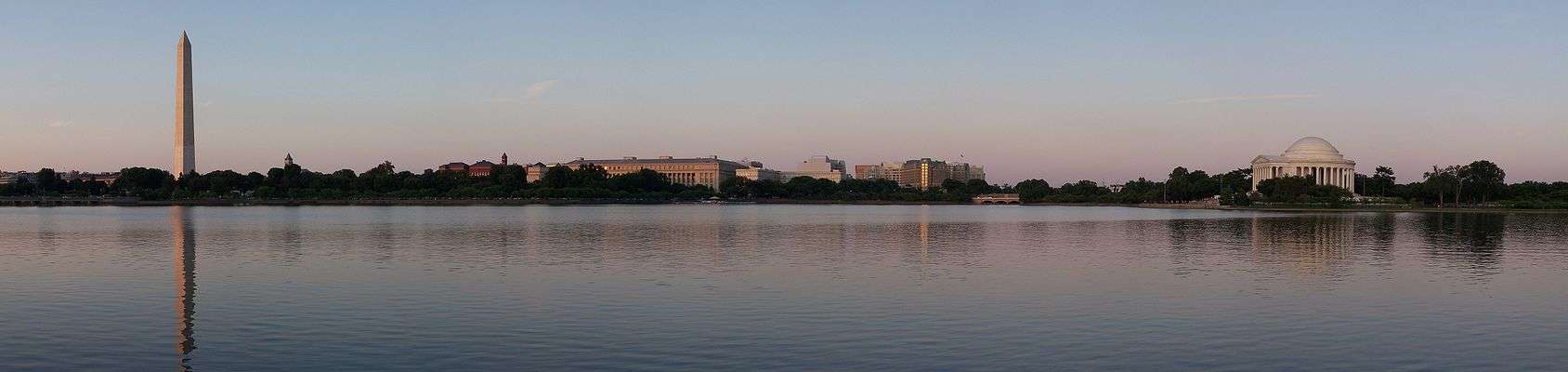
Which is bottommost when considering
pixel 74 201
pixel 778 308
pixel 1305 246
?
pixel 778 308

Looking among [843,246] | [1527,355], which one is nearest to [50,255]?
[843,246]

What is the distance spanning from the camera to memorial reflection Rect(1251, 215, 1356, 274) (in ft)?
105

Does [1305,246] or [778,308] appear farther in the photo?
[1305,246]

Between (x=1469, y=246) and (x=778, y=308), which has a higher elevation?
(x=1469, y=246)

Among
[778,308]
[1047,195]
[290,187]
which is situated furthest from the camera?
[1047,195]

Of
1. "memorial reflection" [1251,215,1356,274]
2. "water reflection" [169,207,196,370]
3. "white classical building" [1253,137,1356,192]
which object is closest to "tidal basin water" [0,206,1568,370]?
"water reflection" [169,207,196,370]

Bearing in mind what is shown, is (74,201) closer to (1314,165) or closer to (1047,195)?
(1047,195)

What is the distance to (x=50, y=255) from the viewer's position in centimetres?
3475

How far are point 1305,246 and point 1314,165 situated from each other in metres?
134

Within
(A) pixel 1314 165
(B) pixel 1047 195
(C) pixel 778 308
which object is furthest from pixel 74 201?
(C) pixel 778 308

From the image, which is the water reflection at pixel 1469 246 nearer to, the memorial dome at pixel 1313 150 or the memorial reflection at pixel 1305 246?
the memorial reflection at pixel 1305 246

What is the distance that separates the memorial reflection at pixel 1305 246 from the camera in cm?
3203

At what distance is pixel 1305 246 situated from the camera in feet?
137

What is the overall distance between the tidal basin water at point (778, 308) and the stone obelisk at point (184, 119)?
118 meters
